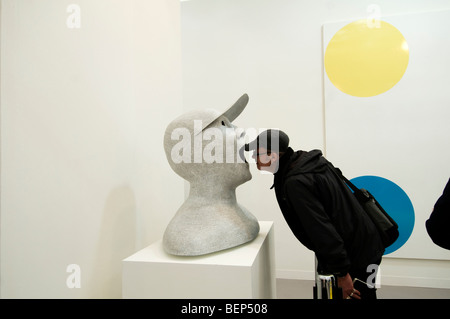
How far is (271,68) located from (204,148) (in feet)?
6.44

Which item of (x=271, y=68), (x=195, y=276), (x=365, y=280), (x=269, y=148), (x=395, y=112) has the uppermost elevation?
(x=271, y=68)

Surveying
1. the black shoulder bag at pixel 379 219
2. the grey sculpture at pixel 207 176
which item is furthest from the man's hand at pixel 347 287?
the grey sculpture at pixel 207 176

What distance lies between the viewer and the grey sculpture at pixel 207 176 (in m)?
1.43

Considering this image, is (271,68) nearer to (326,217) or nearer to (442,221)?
(326,217)

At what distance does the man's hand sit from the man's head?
0.61 meters

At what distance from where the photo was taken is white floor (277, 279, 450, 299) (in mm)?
2598

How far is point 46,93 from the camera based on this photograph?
4.15 feet

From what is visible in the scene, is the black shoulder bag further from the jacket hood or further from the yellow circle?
the yellow circle

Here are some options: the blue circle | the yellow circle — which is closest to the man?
the blue circle

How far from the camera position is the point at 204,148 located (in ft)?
4.87

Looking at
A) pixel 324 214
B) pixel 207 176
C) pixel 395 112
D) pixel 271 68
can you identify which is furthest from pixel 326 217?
pixel 271 68
